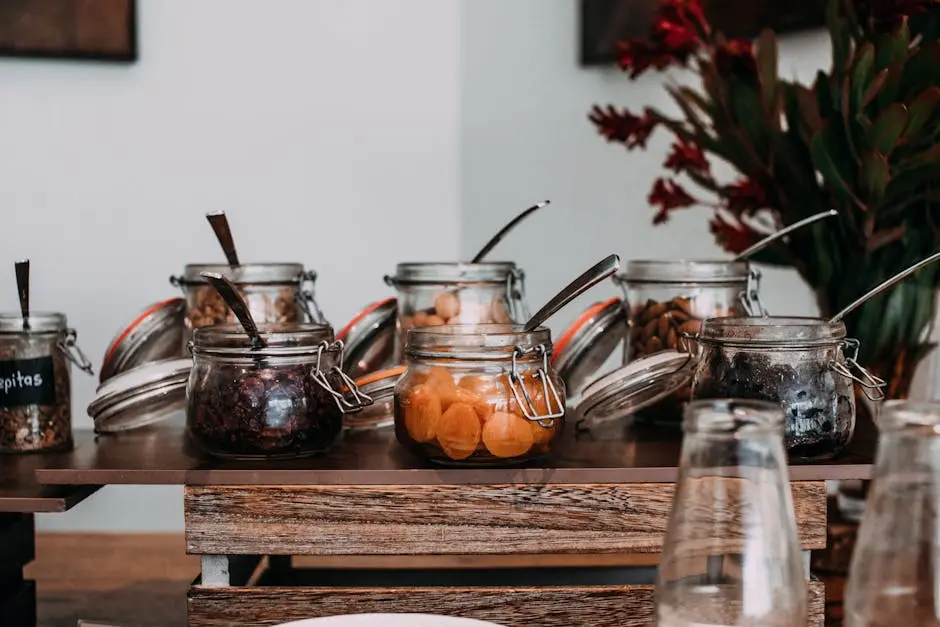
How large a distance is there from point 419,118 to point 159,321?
2.42ft

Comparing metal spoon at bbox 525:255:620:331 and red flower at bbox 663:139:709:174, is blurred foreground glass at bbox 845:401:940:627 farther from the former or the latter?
red flower at bbox 663:139:709:174

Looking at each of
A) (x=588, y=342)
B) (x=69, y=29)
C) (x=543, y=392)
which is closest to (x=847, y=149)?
(x=588, y=342)

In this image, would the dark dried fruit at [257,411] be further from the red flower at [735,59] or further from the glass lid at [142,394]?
the red flower at [735,59]

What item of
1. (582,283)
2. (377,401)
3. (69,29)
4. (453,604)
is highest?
(69,29)

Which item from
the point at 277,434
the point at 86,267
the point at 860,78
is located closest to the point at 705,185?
the point at 860,78

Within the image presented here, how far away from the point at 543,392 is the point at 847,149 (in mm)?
450

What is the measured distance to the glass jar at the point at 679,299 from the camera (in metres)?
0.94

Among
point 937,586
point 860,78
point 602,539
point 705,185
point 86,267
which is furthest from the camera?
point 86,267

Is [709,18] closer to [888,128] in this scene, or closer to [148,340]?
[888,128]

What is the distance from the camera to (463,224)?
5.37 feet

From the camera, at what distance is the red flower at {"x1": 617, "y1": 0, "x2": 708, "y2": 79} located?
1079 mm

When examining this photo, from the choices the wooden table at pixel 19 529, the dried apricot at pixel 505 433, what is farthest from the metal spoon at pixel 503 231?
the wooden table at pixel 19 529

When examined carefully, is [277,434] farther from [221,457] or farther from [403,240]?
[403,240]

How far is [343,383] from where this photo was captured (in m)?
0.83
